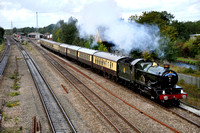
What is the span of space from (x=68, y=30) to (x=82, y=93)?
5108cm

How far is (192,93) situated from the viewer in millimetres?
19453

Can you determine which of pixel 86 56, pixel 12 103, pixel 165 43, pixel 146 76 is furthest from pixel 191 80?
pixel 12 103

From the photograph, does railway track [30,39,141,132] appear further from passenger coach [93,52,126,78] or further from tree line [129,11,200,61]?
tree line [129,11,200,61]

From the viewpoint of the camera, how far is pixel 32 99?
1784 centimetres

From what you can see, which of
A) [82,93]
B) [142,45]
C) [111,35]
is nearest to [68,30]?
[111,35]

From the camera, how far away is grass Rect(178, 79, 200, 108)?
16.7 meters

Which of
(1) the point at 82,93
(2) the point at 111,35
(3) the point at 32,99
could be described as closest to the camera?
(3) the point at 32,99

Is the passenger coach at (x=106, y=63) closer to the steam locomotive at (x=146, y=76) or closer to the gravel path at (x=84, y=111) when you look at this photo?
the steam locomotive at (x=146, y=76)

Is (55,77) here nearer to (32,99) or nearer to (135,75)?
(32,99)

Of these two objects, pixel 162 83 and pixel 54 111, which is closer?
pixel 162 83

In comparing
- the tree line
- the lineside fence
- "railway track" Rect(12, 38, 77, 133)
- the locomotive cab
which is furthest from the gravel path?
the tree line

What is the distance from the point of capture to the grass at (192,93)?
16680mm

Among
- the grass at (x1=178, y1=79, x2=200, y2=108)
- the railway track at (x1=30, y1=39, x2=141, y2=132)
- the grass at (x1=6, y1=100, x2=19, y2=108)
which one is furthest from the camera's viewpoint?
the grass at (x1=178, y1=79, x2=200, y2=108)

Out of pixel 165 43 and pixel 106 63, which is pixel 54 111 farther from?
pixel 165 43
